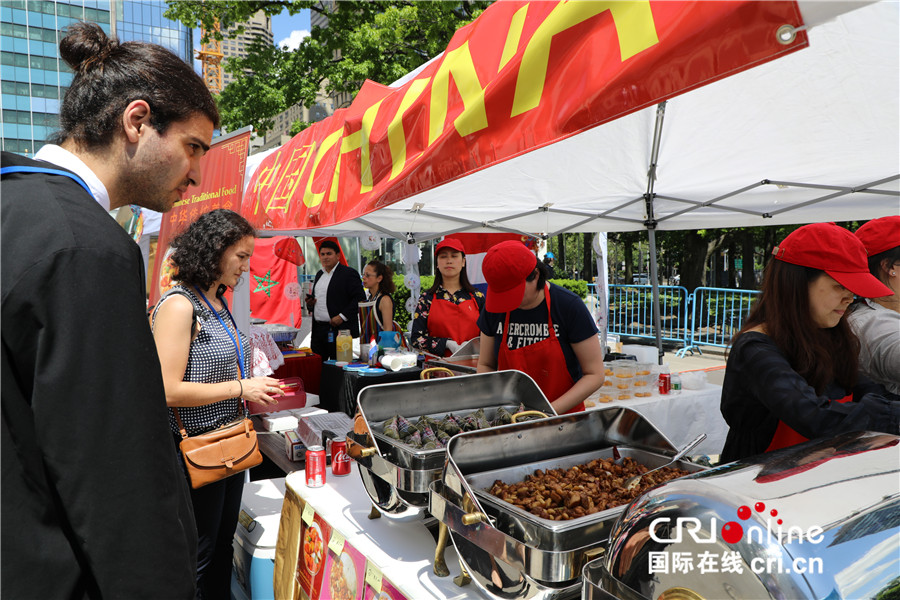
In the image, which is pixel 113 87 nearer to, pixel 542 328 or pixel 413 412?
pixel 413 412

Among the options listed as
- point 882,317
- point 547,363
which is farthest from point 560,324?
point 882,317

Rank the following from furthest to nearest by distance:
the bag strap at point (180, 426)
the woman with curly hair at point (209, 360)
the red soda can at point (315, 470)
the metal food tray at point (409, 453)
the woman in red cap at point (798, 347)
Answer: the red soda can at point (315, 470) → the bag strap at point (180, 426) → the woman with curly hair at point (209, 360) → the metal food tray at point (409, 453) → the woman in red cap at point (798, 347)

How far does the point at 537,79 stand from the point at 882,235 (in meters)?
1.68

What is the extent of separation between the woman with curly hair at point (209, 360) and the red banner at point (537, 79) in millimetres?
554

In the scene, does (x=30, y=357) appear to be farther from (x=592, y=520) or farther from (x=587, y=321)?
(x=587, y=321)

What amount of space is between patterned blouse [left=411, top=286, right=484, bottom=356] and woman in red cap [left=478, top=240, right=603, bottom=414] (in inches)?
71.4

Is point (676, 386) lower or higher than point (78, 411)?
lower

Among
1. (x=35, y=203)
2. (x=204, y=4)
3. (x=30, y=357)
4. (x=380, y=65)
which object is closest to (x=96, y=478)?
(x=30, y=357)

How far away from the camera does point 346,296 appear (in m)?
6.39

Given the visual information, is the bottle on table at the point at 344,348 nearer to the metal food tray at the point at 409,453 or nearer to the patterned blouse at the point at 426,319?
the patterned blouse at the point at 426,319

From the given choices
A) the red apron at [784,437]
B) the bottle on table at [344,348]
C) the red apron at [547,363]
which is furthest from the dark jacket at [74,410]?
the bottle on table at [344,348]

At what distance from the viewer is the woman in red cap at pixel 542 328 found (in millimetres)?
2523

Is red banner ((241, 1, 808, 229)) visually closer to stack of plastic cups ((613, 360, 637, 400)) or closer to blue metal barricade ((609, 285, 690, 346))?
stack of plastic cups ((613, 360, 637, 400))

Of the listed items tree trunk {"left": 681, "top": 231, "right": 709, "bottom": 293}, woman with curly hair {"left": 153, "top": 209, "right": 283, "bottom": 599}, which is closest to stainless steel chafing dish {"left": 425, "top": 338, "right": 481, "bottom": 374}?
woman with curly hair {"left": 153, "top": 209, "right": 283, "bottom": 599}
